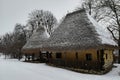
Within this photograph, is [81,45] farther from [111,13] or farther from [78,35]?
[111,13]

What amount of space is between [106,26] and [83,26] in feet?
39.4

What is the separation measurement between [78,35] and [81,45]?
171cm

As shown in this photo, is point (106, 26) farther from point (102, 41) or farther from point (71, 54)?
point (102, 41)

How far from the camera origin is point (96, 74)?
15.6 m

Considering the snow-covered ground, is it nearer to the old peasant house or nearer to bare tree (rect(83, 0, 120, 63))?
the old peasant house

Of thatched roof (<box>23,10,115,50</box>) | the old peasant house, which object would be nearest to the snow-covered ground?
the old peasant house

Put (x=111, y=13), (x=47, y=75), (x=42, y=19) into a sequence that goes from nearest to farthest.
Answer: (x=47, y=75) < (x=111, y=13) < (x=42, y=19)

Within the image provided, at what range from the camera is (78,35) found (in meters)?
18.3

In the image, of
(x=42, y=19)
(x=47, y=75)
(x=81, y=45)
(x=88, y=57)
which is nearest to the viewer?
(x=47, y=75)

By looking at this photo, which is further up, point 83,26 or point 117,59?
point 83,26

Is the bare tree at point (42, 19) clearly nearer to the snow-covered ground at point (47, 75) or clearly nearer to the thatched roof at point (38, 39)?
the thatched roof at point (38, 39)


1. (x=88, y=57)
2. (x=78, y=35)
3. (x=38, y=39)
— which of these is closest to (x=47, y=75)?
(x=88, y=57)

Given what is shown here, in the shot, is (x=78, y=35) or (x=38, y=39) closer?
(x=78, y=35)

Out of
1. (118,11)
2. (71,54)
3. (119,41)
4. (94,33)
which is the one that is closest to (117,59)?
(119,41)
